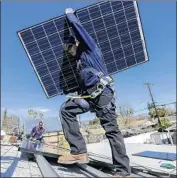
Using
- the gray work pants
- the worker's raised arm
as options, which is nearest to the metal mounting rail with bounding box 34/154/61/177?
the gray work pants

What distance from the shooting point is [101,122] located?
2.68 m

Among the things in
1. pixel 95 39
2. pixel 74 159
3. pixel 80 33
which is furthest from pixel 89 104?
pixel 95 39

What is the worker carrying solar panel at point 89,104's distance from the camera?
8.60 feet

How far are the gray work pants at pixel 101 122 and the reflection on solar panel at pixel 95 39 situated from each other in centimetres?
127

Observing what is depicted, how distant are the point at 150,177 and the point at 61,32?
2.89 m

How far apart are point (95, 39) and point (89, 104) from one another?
7.53ft

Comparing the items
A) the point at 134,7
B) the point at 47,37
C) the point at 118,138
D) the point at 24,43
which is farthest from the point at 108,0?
the point at 118,138

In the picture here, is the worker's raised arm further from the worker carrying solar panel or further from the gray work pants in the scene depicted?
the gray work pants

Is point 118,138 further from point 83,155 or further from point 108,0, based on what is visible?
point 108,0

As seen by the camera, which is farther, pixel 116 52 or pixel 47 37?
pixel 116 52

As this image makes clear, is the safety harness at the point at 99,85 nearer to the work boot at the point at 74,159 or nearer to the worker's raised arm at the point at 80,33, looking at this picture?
the worker's raised arm at the point at 80,33

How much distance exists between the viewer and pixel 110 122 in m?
2.62

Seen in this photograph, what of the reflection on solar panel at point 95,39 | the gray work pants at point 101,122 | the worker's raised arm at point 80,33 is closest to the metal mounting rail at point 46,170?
the gray work pants at point 101,122

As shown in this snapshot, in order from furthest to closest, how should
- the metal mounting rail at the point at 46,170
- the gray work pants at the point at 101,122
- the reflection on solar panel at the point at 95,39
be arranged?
the reflection on solar panel at the point at 95,39, the gray work pants at the point at 101,122, the metal mounting rail at the point at 46,170
